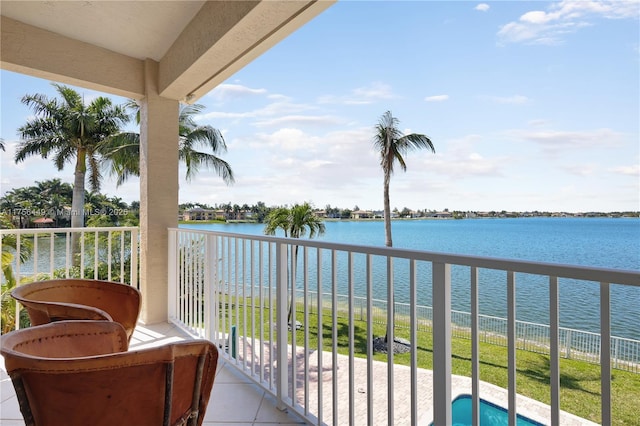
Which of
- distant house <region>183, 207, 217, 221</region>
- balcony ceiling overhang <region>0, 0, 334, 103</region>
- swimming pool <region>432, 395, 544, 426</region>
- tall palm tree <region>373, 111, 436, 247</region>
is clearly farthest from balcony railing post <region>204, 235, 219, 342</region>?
tall palm tree <region>373, 111, 436, 247</region>

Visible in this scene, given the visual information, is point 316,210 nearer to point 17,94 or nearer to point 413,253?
point 413,253

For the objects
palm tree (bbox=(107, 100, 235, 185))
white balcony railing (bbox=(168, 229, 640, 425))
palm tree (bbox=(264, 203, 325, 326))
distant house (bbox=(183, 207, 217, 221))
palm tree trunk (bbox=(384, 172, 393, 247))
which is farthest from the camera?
palm tree trunk (bbox=(384, 172, 393, 247))

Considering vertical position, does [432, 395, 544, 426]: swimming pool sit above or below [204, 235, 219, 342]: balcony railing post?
below

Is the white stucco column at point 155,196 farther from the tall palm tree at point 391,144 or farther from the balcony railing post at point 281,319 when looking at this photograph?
the tall palm tree at point 391,144

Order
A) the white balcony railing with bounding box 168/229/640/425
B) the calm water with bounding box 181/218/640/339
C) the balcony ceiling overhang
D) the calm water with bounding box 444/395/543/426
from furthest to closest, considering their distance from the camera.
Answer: the calm water with bounding box 181/218/640/339
the calm water with bounding box 444/395/543/426
the balcony ceiling overhang
the white balcony railing with bounding box 168/229/640/425

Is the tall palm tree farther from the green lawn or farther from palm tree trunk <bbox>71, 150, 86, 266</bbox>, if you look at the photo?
palm tree trunk <bbox>71, 150, 86, 266</bbox>

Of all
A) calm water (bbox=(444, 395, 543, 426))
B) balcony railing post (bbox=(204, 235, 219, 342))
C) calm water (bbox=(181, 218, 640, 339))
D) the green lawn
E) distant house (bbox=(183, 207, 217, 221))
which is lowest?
the green lawn

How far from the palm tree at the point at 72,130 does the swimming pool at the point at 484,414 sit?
15.8 metres

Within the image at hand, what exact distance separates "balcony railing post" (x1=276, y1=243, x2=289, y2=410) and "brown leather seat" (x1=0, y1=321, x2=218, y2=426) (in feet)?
3.25

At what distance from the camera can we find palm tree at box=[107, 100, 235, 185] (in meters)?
13.6

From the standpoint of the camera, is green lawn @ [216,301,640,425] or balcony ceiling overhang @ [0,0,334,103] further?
green lawn @ [216,301,640,425]

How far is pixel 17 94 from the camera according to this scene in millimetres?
14961

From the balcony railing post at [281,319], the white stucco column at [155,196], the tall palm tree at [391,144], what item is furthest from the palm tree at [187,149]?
the balcony railing post at [281,319]

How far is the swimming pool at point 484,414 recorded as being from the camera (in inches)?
173
